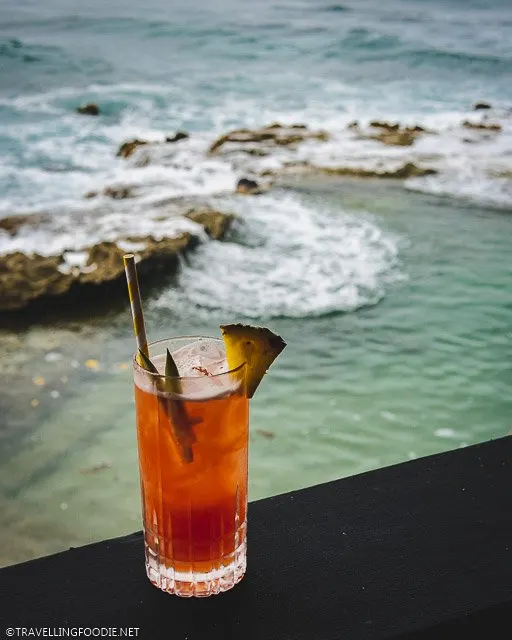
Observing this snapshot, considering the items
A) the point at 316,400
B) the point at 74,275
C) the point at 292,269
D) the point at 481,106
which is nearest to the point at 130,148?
the point at 292,269

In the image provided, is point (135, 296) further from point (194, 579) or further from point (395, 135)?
point (395, 135)

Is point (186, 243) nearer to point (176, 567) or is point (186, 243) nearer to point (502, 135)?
point (176, 567)

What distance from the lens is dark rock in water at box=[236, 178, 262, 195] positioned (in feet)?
27.8

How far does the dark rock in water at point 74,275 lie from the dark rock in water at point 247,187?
274 cm

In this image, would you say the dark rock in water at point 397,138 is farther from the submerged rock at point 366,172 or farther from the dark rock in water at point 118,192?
the dark rock in water at point 118,192

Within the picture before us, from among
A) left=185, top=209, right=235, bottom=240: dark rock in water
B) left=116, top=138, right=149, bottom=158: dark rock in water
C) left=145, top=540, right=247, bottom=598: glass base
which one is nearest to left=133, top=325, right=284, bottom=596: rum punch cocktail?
left=145, top=540, right=247, bottom=598: glass base

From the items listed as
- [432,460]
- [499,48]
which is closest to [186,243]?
[432,460]

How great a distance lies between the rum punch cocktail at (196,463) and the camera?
83 centimetres

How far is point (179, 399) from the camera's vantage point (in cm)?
82

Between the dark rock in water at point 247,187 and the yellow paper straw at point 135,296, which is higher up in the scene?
the yellow paper straw at point 135,296

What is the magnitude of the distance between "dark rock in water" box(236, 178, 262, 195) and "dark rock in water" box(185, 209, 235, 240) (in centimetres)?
164

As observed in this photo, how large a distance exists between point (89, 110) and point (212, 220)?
13003 millimetres

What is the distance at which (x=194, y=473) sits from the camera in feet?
2.83

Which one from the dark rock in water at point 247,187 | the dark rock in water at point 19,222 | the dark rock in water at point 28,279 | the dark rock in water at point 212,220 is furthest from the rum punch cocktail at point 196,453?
the dark rock in water at point 247,187
